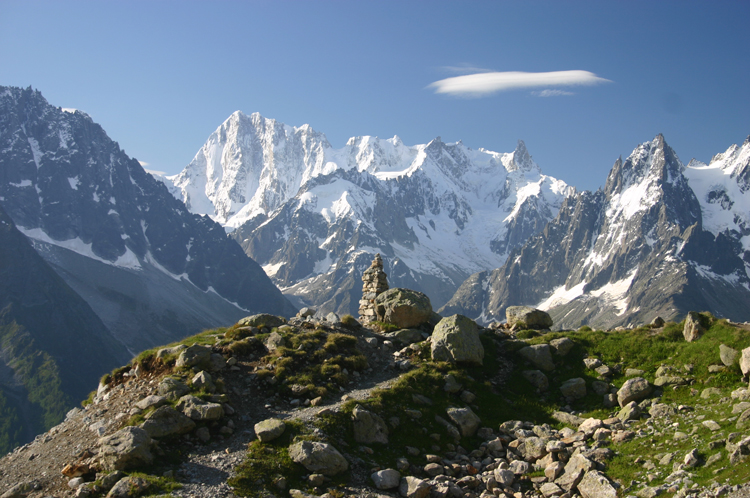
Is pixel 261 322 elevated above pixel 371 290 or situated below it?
below

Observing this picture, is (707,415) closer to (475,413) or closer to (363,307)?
(475,413)

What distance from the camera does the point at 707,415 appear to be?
25.0m

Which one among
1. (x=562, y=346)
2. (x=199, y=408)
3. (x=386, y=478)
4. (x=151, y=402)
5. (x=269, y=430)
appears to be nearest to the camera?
(x=386, y=478)

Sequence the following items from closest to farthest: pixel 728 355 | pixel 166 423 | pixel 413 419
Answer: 1. pixel 166 423
2. pixel 413 419
3. pixel 728 355

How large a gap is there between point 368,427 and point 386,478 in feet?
12.5

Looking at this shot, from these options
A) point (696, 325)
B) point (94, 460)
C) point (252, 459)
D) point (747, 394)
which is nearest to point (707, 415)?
point (747, 394)

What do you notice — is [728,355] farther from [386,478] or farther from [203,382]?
[203,382]

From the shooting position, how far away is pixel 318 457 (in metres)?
23.1

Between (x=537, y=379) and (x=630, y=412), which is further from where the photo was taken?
(x=537, y=379)

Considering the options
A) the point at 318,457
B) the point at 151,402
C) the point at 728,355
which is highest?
the point at 151,402

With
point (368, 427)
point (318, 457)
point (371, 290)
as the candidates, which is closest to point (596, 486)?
point (368, 427)

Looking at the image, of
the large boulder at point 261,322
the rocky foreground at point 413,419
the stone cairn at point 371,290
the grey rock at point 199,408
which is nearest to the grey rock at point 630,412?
the rocky foreground at point 413,419

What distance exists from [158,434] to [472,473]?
589 inches

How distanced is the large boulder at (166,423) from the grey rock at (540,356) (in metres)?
23.3
